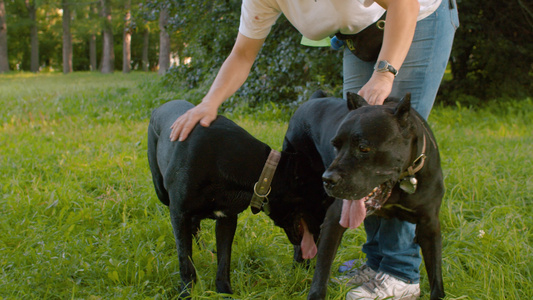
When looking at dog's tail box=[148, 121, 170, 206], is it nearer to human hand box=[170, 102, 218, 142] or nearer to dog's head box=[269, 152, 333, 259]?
human hand box=[170, 102, 218, 142]

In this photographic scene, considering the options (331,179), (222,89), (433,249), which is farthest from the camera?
(222,89)

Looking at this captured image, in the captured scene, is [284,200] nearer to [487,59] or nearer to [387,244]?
[387,244]

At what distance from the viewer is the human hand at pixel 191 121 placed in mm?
2629

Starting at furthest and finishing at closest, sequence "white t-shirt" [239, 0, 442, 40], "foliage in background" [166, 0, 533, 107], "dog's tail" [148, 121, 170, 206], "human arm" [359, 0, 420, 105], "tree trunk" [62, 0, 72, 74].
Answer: "tree trunk" [62, 0, 72, 74] < "foliage in background" [166, 0, 533, 107] < "dog's tail" [148, 121, 170, 206] < "white t-shirt" [239, 0, 442, 40] < "human arm" [359, 0, 420, 105]

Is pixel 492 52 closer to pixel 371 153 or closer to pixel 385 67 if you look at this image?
pixel 385 67

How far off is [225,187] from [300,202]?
423 millimetres

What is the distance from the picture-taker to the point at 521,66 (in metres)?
8.70

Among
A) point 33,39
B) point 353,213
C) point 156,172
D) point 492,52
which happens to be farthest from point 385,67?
point 33,39

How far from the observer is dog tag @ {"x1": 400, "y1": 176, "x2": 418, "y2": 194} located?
202 cm

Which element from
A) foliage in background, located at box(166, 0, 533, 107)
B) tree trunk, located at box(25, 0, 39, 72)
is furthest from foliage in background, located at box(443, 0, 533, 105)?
tree trunk, located at box(25, 0, 39, 72)

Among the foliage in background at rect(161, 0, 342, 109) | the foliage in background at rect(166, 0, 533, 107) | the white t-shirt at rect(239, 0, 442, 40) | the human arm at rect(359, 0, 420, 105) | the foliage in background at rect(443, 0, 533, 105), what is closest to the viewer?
the human arm at rect(359, 0, 420, 105)

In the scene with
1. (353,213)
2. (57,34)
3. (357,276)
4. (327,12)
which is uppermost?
(327,12)

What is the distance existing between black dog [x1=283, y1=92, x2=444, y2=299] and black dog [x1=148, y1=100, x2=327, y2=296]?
0.26m

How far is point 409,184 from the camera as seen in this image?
2021 millimetres
